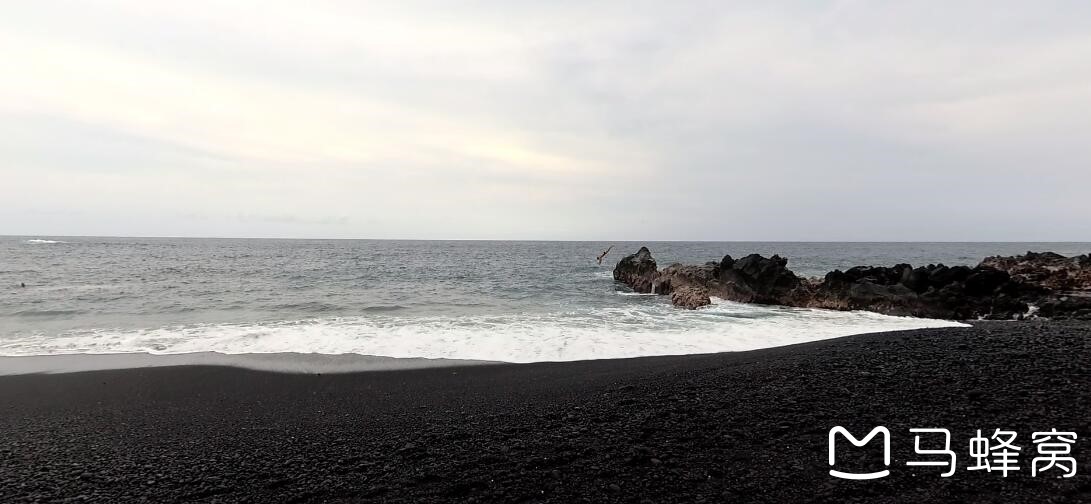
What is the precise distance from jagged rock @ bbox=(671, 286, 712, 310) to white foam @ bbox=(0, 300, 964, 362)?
149 inches

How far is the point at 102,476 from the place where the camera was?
197 inches

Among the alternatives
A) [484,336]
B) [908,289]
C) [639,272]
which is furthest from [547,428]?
[639,272]

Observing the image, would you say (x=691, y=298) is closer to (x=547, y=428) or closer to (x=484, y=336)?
(x=484, y=336)

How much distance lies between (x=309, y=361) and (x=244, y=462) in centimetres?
598

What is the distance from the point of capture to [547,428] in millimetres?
5969

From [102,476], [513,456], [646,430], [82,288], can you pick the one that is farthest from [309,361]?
[82,288]

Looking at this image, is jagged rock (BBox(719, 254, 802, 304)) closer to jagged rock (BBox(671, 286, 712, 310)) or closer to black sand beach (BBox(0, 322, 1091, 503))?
jagged rock (BBox(671, 286, 712, 310))

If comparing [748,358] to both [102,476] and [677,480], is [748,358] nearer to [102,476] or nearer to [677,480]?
[677,480]

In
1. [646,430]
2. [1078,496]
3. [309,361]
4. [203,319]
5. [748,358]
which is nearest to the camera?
[1078,496]

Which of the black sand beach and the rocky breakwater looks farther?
the rocky breakwater

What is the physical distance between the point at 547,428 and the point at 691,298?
17.8 m

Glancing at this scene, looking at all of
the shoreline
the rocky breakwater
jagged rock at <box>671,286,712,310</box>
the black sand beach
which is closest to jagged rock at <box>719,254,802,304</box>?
the rocky breakwater

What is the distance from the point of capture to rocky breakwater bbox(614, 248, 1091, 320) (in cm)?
1795

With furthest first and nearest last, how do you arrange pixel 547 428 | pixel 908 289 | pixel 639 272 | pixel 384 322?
pixel 639 272 → pixel 908 289 → pixel 384 322 → pixel 547 428
